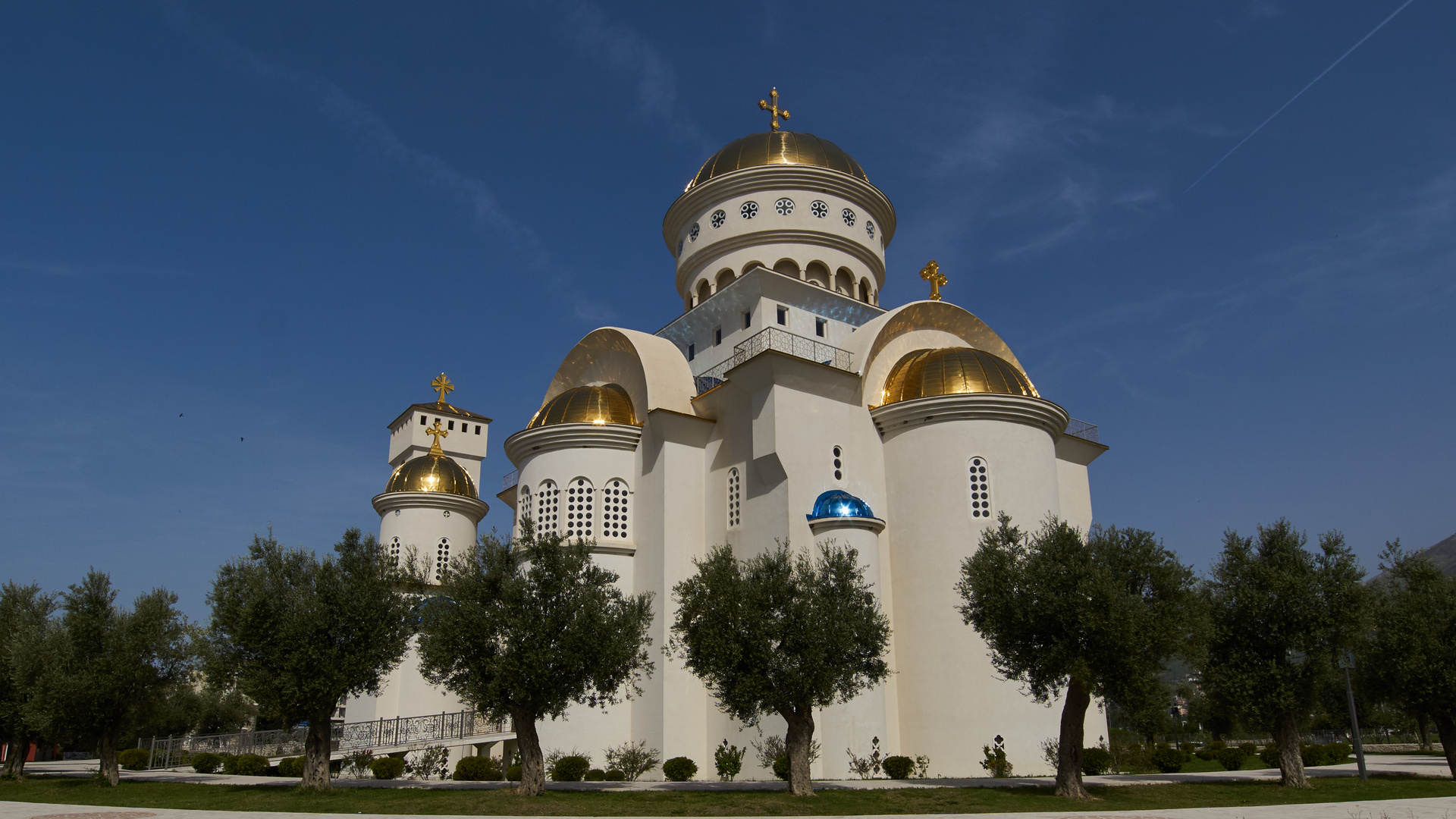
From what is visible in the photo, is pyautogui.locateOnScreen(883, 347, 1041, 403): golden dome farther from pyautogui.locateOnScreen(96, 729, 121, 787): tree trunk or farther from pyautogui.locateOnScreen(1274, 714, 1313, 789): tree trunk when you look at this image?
pyautogui.locateOnScreen(96, 729, 121, 787): tree trunk

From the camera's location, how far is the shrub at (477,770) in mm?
21375

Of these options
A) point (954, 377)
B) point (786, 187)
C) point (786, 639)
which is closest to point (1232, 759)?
point (954, 377)

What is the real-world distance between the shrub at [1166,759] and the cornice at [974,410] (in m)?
7.91

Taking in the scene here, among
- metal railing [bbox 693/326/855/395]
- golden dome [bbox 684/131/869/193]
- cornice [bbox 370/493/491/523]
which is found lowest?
cornice [bbox 370/493/491/523]

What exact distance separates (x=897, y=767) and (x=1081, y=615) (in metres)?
7.28

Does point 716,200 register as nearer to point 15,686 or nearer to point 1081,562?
point 1081,562

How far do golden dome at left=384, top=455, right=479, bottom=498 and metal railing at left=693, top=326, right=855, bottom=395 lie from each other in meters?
11.2

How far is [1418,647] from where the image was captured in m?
18.2

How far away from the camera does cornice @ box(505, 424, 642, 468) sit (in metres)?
24.9

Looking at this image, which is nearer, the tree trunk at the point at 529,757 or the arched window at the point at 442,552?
the tree trunk at the point at 529,757

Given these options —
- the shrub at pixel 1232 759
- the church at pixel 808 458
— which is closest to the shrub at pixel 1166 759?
the shrub at pixel 1232 759

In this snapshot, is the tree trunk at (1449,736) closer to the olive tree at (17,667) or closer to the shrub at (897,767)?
the shrub at (897,767)

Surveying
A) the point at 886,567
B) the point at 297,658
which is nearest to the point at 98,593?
the point at 297,658

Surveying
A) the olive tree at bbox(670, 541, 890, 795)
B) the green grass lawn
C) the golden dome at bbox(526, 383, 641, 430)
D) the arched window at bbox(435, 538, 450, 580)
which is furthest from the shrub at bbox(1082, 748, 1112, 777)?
the arched window at bbox(435, 538, 450, 580)
